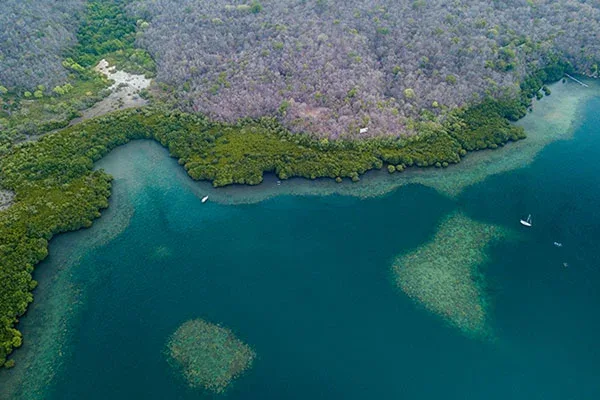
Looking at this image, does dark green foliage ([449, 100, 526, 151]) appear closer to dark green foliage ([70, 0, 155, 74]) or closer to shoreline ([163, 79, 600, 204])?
shoreline ([163, 79, 600, 204])

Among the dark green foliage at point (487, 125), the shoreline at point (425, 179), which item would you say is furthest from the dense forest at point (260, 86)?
the shoreline at point (425, 179)

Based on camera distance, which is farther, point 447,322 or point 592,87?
point 592,87

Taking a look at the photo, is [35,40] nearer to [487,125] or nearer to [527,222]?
[487,125]

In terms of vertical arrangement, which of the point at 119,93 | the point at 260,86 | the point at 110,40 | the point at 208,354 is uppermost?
the point at 110,40

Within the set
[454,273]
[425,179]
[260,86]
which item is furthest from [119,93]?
[454,273]

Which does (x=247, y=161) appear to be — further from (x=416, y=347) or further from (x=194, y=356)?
(x=416, y=347)

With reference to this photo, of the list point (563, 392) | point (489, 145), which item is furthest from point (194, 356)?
point (489, 145)

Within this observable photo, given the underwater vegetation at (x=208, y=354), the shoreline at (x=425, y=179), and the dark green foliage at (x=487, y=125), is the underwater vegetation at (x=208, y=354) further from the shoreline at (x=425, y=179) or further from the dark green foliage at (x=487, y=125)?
the dark green foliage at (x=487, y=125)
